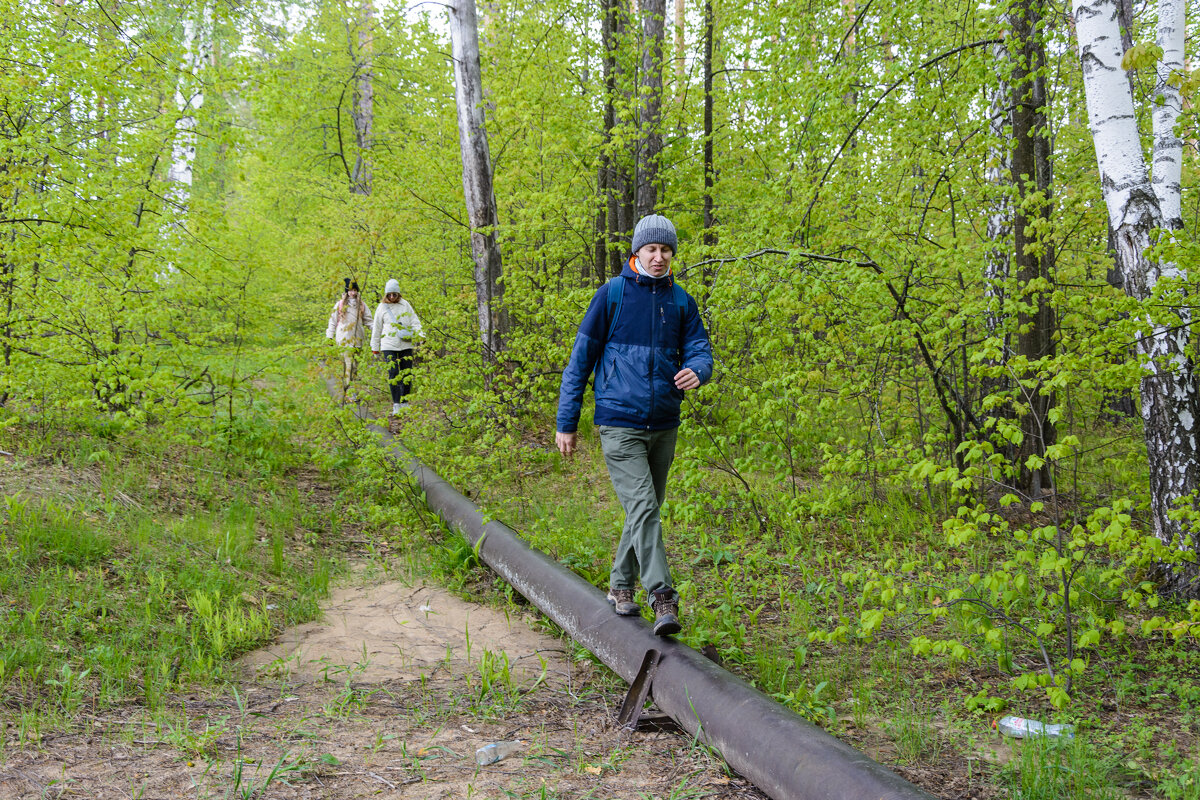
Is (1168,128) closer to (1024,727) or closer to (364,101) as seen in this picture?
(1024,727)

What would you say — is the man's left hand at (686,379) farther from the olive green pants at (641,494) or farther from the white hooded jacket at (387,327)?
the white hooded jacket at (387,327)

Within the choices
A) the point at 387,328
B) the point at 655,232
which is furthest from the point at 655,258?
the point at 387,328

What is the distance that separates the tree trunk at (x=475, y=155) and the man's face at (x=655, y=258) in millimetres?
5723

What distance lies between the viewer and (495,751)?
125 inches

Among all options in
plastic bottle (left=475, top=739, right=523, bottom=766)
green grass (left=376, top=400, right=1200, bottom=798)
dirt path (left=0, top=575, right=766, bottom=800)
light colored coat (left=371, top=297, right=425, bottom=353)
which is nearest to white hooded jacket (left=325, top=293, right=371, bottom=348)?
light colored coat (left=371, top=297, right=425, bottom=353)

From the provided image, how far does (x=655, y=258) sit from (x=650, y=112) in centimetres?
623

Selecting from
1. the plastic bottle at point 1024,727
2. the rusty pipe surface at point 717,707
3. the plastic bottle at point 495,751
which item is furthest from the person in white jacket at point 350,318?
the plastic bottle at point 1024,727

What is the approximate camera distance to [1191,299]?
4.18m

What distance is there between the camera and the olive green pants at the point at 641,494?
12.7 ft

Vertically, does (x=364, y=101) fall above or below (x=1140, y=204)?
above

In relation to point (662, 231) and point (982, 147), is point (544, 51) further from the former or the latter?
point (662, 231)

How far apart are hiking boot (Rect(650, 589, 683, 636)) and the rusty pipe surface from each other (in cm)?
6

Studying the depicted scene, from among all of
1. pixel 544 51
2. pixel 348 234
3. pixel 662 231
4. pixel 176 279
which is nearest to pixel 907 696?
pixel 662 231

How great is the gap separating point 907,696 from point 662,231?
258 cm
